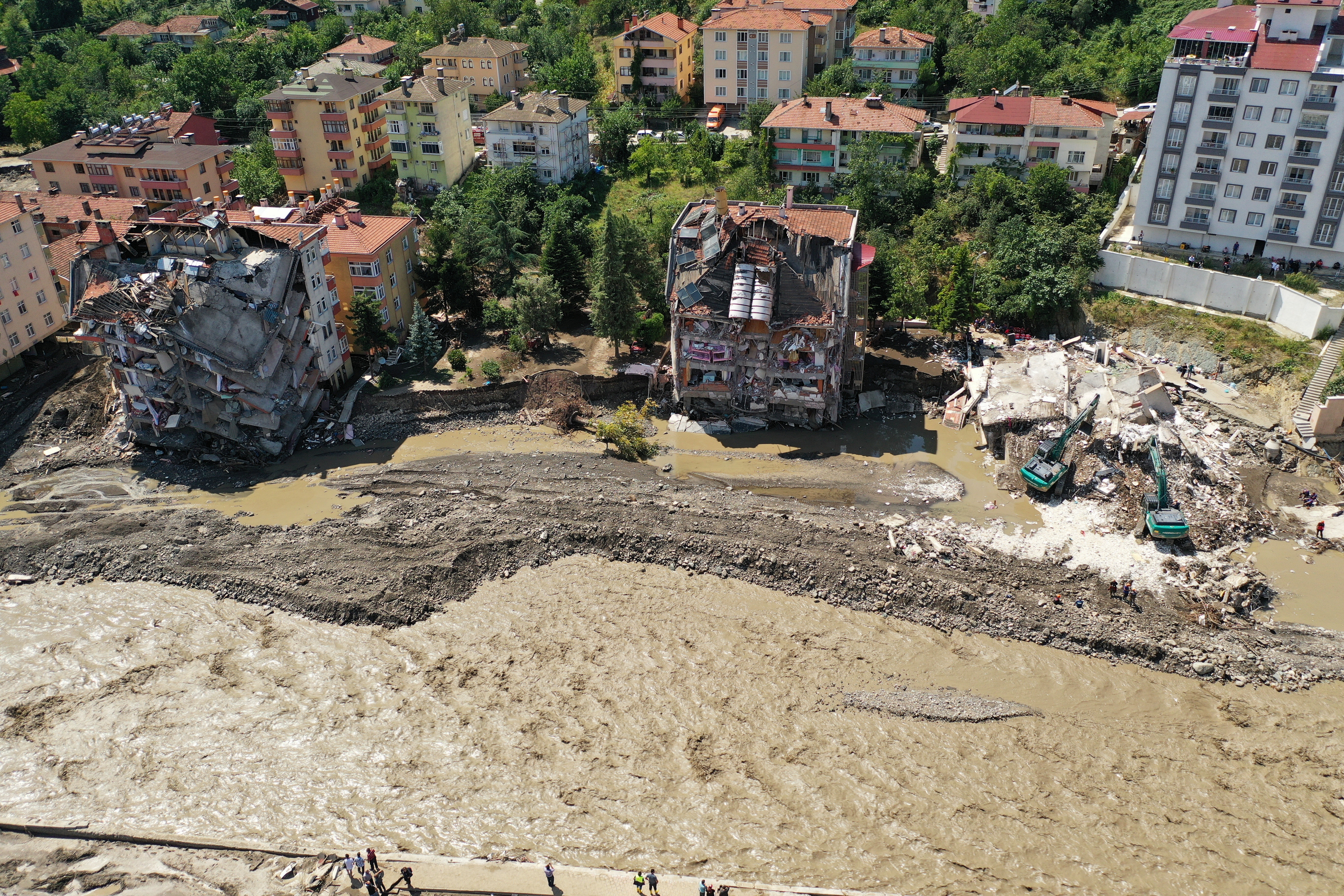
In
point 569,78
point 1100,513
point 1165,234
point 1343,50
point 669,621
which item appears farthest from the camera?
point 569,78

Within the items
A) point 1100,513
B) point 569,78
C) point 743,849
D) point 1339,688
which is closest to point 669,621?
point 743,849

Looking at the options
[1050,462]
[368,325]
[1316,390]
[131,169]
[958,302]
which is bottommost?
[1050,462]

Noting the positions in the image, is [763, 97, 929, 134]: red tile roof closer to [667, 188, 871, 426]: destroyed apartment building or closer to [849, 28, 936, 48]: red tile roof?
[849, 28, 936, 48]: red tile roof

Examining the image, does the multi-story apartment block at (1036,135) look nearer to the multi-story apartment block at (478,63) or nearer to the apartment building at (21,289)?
the multi-story apartment block at (478,63)

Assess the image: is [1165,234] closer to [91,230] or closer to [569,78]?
[569,78]

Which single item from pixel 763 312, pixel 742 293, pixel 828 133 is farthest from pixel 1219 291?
pixel 828 133

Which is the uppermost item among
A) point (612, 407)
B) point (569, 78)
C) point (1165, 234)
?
point (569, 78)

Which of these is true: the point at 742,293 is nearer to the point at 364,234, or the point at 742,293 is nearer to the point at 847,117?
the point at 364,234
